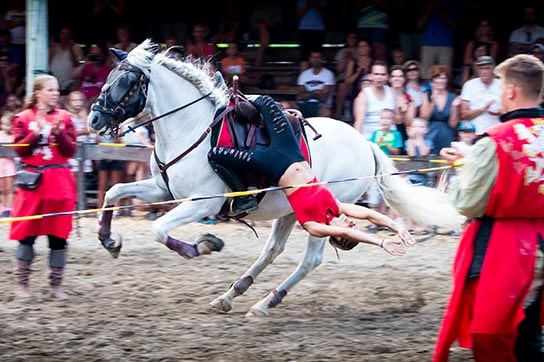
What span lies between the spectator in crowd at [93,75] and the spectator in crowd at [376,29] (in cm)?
343

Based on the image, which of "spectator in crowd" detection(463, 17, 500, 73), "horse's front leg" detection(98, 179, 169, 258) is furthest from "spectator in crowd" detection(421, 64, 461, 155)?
"horse's front leg" detection(98, 179, 169, 258)

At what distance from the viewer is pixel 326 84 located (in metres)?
13.0

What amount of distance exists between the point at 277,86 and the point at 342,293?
683 cm

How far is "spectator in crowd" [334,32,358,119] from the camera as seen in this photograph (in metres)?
13.0

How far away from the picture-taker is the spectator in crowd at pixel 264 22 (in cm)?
1480

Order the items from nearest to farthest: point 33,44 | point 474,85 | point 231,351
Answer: point 231,351, point 474,85, point 33,44

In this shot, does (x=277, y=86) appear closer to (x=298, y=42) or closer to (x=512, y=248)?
(x=298, y=42)

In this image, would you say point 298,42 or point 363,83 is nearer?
point 363,83

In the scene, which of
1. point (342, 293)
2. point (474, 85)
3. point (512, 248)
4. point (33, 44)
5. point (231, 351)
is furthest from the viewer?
point (33, 44)

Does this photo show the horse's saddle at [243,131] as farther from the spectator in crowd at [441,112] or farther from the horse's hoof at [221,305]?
the spectator in crowd at [441,112]

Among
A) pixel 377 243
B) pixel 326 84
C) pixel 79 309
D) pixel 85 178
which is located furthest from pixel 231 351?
pixel 326 84

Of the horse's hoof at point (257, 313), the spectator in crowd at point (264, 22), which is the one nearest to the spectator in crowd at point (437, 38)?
the spectator in crowd at point (264, 22)

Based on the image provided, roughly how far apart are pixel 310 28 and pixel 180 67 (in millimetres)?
7054

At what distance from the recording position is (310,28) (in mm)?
14242
